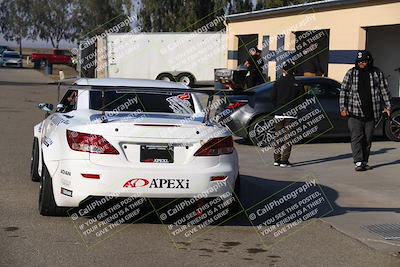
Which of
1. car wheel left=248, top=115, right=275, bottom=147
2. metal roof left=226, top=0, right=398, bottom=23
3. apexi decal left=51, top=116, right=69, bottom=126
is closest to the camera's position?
apexi decal left=51, top=116, right=69, bottom=126

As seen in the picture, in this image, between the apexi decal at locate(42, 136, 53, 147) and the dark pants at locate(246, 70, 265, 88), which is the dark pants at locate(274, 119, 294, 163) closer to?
the apexi decal at locate(42, 136, 53, 147)

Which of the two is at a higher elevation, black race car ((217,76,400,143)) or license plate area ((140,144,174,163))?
license plate area ((140,144,174,163))

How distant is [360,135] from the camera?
10070 millimetres

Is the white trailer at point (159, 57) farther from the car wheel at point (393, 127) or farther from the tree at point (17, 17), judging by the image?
the tree at point (17, 17)

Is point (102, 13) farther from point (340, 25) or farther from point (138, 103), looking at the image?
point (138, 103)

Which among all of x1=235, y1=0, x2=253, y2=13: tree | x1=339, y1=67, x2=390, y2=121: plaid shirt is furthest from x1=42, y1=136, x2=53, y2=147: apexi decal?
x1=235, y1=0, x2=253, y2=13: tree

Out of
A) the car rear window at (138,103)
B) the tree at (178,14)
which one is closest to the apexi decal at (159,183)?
the car rear window at (138,103)

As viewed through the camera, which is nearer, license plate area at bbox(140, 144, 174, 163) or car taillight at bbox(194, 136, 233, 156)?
license plate area at bbox(140, 144, 174, 163)

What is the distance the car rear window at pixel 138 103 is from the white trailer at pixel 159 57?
79.3 feet

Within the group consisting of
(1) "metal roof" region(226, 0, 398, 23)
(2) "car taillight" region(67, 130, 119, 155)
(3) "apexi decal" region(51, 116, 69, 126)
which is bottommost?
(2) "car taillight" region(67, 130, 119, 155)

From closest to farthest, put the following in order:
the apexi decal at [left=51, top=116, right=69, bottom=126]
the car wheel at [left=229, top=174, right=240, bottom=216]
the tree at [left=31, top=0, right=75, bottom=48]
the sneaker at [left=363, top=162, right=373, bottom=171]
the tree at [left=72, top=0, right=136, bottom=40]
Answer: the apexi decal at [left=51, top=116, right=69, bottom=126]
the car wheel at [left=229, top=174, right=240, bottom=216]
the sneaker at [left=363, top=162, right=373, bottom=171]
the tree at [left=72, top=0, right=136, bottom=40]
the tree at [left=31, top=0, right=75, bottom=48]

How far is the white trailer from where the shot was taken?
31.7 metres

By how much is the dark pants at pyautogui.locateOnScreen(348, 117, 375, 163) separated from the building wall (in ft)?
24.1

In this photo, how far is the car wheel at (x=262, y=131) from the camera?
1269 centimetres
